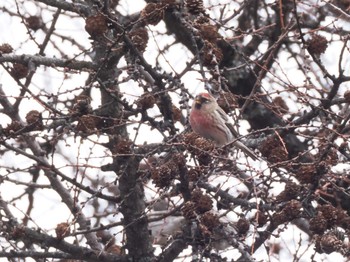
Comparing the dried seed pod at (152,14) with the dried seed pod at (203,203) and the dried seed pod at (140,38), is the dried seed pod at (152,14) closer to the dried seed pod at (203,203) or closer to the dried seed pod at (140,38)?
the dried seed pod at (140,38)

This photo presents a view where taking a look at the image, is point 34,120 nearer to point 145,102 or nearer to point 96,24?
point 145,102

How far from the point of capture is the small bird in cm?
676

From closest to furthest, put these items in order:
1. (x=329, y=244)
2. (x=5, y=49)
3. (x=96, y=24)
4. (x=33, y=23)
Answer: (x=329, y=244)
(x=96, y=24)
(x=5, y=49)
(x=33, y=23)

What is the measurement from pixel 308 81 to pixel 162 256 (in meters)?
1.59

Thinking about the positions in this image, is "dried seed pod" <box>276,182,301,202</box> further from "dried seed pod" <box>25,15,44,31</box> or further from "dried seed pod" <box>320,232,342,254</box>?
"dried seed pod" <box>25,15,44,31</box>

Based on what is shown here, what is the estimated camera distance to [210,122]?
6762 mm

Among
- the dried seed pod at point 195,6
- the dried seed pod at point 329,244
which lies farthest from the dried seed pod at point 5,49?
the dried seed pod at point 329,244

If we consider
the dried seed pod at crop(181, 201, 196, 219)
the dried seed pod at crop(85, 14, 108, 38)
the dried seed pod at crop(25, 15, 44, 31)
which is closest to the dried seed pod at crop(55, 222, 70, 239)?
the dried seed pod at crop(181, 201, 196, 219)

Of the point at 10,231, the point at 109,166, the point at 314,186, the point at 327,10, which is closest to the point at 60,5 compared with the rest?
the point at 109,166

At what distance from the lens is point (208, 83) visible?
4.77 metres

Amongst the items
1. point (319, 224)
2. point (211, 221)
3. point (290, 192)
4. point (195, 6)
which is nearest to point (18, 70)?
point (195, 6)

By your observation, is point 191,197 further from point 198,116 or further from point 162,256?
point 198,116

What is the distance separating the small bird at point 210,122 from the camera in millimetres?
6758

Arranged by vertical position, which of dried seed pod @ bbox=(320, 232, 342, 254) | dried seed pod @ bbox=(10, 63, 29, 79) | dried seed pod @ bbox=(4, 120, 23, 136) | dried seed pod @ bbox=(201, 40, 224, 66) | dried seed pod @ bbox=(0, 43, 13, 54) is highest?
dried seed pod @ bbox=(0, 43, 13, 54)
